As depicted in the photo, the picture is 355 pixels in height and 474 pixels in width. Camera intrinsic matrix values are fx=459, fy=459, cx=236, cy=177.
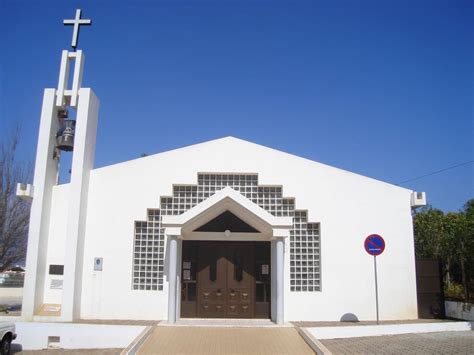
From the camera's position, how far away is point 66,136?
1414 centimetres

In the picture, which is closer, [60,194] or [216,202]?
[216,202]

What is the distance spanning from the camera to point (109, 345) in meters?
11.2

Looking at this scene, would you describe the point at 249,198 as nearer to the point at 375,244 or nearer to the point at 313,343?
the point at 375,244

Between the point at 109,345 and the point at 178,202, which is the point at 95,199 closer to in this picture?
the point at 178,202

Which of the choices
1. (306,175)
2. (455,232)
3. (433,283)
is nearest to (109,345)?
(306,175)

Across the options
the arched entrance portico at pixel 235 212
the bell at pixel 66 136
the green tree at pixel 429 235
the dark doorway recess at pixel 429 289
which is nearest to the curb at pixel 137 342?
the arched entrance portico at pixel 235 212

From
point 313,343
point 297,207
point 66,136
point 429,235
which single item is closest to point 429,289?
point 297,207

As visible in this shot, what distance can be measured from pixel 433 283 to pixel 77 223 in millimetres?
10969

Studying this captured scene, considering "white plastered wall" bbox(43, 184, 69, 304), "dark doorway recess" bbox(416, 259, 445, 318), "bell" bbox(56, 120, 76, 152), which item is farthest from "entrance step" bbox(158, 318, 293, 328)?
"bell" bbox(56, 120, 76, 152)

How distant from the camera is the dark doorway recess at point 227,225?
1395cm

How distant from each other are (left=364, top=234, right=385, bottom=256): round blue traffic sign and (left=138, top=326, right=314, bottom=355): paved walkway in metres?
2.96

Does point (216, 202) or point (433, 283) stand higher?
point (216, 202)

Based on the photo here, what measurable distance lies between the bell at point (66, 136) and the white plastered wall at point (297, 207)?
118 cm

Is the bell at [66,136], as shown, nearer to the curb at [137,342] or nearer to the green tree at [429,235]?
the curb at [137,342]
